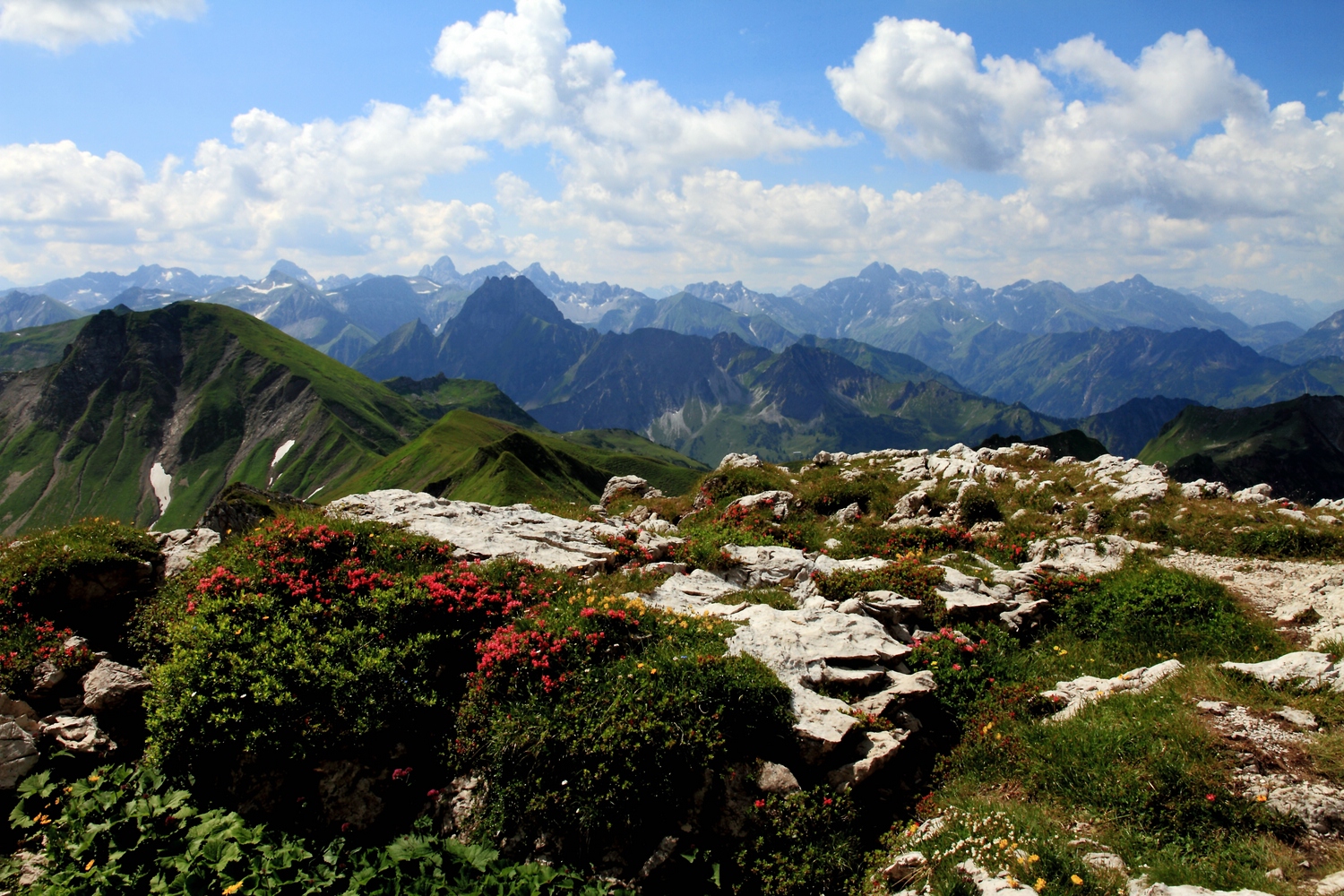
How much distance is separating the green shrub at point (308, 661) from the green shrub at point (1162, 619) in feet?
42.9

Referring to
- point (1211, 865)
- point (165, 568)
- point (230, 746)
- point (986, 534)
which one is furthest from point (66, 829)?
point (986, 534)

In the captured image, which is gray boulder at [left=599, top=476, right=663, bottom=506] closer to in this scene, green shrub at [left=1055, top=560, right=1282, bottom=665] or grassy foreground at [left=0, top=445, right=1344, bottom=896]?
grassy foreground at [left=0, top=445, right=1344, bottom=896]

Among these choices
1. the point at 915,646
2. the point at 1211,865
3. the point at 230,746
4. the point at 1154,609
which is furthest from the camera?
the point at 1154,609

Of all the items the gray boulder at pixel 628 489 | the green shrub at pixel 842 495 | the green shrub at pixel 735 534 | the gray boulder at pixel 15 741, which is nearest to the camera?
the gray boulder at pixel 15 741

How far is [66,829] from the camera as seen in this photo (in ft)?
32.9

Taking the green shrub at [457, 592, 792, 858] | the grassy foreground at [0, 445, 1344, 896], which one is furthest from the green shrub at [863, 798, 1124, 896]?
the green shrub at [457, 592, 792, 858]

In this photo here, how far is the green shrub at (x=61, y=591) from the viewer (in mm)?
12891

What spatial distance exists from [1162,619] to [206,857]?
1928 cm

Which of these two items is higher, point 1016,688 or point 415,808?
point 1016,688

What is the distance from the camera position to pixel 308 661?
1172 centimetres

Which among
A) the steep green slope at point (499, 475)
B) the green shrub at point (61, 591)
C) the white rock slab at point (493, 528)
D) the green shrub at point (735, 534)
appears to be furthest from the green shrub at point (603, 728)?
the steep green slope at point (499, 475)

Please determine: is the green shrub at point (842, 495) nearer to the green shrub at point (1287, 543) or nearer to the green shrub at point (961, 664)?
the green shrub at point (1287, 543)

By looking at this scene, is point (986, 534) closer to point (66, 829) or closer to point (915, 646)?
point (915, 646)

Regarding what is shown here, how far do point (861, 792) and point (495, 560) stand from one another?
10212 millimetres
